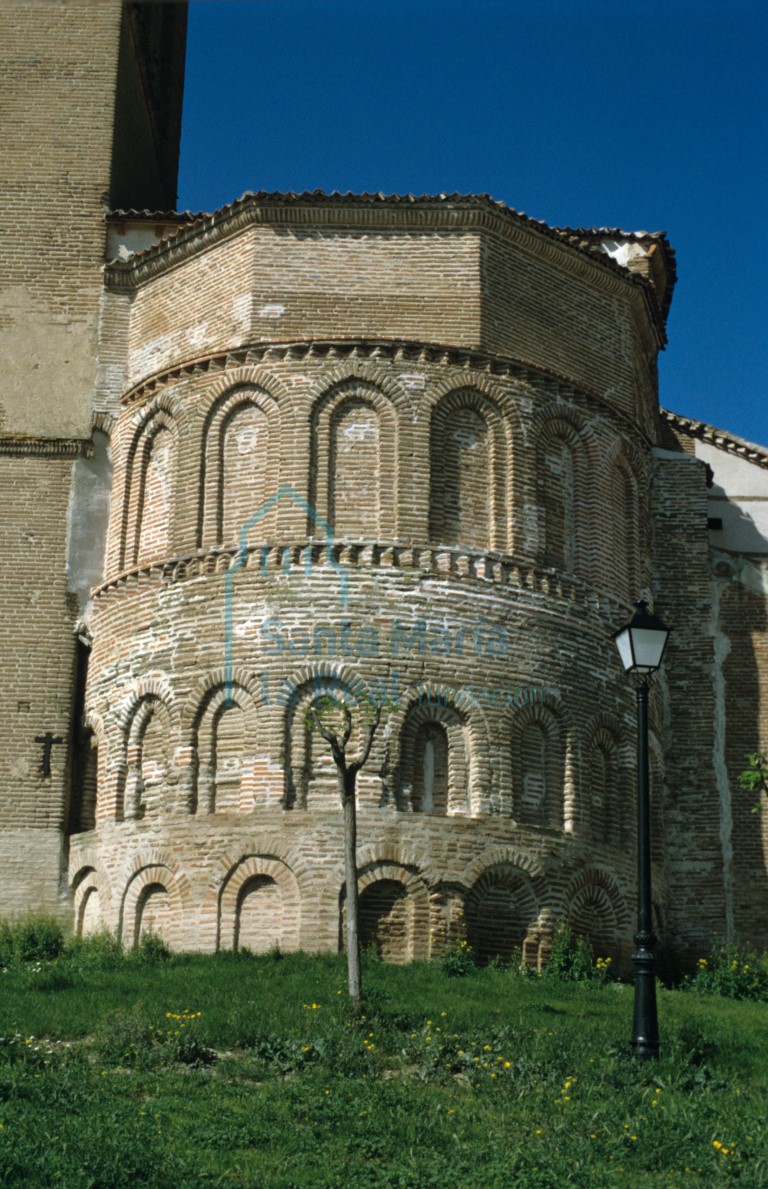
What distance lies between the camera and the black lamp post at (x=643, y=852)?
1176cm

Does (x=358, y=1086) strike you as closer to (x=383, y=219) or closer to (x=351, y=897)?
(x=351, y=897)

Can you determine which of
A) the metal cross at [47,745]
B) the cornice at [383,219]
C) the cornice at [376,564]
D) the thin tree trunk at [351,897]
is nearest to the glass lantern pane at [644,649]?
the thin tree trunk at [351,897]

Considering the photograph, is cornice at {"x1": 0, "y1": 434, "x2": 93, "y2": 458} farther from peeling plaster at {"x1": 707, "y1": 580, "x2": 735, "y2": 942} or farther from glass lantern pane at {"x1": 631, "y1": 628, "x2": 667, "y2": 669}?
glass lantern pane at {"x1": 631, "y1": 628, "x2": 667, "y2": 669}

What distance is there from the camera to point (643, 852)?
39.3ft

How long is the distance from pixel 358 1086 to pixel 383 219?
12086mm

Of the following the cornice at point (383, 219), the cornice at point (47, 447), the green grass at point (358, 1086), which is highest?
the cornice at point (383, 219)

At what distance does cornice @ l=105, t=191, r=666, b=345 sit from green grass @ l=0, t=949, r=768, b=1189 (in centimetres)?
954

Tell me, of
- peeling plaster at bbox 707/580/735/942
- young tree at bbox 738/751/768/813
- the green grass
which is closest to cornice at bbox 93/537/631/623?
young tree at bbox 738/751/768/813

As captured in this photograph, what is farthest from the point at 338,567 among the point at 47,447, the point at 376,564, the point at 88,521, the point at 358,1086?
the point at 358,1086

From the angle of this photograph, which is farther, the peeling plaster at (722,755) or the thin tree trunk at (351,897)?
the peeling plaster at (722,755)

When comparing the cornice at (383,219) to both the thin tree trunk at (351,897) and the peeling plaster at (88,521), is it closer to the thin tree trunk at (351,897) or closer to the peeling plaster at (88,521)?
the peeling plaster at (88,521)

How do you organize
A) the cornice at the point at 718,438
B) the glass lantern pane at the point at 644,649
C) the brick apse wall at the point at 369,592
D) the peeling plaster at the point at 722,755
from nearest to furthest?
the glass lantern pane at the point at 644,649
the brick apse wall at the point at 369,592
the peeling plaster at the point at 722,755
the cornice at the point at 718,438

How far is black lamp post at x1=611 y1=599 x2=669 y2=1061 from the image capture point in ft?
38.6

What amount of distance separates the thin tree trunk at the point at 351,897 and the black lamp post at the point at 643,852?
2.57 meters
